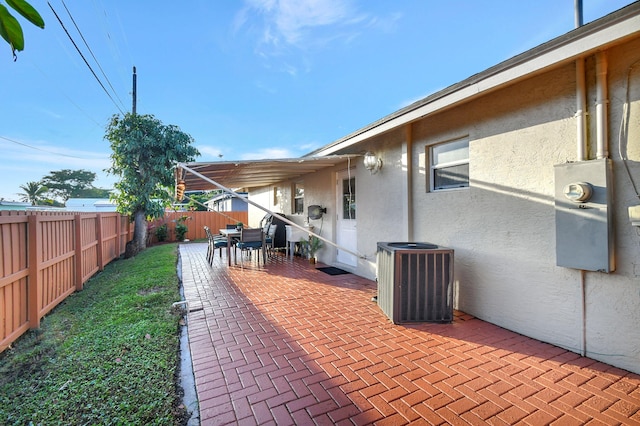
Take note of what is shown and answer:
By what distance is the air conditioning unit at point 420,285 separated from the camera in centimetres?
409

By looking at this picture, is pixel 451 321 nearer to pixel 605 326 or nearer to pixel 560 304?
pixel 560 304

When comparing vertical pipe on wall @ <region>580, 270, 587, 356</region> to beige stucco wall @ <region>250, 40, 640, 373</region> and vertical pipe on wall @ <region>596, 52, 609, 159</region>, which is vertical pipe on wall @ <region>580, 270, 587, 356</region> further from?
vertical pipe on wall @ <region>596, 52, 609, 159</region>

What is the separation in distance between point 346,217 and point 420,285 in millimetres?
4090

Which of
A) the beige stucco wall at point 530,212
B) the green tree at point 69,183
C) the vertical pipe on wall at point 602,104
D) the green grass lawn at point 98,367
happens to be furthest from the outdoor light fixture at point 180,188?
the green tree at point 69,183

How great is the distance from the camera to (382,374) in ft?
9.55

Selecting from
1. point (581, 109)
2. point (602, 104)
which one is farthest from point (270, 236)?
point (602, 104)

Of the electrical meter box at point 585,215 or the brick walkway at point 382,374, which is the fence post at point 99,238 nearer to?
the brick walkway at point 382,374

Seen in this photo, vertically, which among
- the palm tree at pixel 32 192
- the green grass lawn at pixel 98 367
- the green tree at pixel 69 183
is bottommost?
the green grass lawn at pixel 98 367

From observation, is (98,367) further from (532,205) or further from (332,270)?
(332,270)

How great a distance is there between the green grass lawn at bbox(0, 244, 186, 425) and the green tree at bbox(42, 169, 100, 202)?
49931 millimetres

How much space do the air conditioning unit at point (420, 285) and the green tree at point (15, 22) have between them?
12.8 ft

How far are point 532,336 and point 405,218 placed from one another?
2.61m

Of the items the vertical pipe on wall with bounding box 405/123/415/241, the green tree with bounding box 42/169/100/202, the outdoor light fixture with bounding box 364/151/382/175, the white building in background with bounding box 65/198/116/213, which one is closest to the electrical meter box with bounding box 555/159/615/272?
the vertical pipe on wall with bounding box 405/123/415/241

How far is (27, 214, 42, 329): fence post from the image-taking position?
405 centimetres
